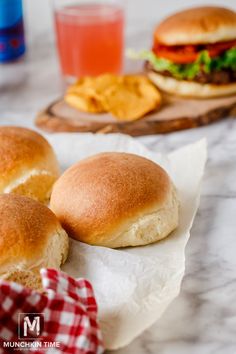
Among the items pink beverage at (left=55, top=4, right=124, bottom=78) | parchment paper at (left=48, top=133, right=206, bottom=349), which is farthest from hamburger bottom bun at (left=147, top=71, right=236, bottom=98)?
parchment paper at (left=48, top=133, right=206, bottom=349)

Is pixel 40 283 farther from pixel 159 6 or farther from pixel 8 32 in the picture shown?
pixel 159 6

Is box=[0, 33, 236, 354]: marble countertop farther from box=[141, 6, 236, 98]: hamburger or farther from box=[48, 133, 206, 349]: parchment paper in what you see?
box=[141, 6, 236, 98]: hamburger

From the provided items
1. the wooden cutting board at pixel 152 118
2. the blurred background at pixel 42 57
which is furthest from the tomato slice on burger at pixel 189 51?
the blurred background at pixel 42 57

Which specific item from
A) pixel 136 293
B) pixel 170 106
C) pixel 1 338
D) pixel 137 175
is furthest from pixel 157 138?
pixel 1 338

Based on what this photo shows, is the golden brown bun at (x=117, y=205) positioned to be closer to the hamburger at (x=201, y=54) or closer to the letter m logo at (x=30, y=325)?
the letter m logo at (x=30, y=325)

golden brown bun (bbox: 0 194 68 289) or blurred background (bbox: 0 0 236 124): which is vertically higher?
golden brown bun (bbox: 0 194 68 289)

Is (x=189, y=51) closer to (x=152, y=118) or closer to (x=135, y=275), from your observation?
(x=152, y=118)

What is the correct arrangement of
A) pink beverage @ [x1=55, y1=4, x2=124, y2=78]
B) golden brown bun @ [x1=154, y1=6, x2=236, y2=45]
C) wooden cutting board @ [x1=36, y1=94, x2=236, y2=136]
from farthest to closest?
pink beverage @ [x1=55, y1=4, x2=124, y2=78] < golden brown bun @ [x1=154, y1=6, x2=236, y2=45] < wooden cutting board @ [x1=36, y1=94, x2=236, y2=136]
